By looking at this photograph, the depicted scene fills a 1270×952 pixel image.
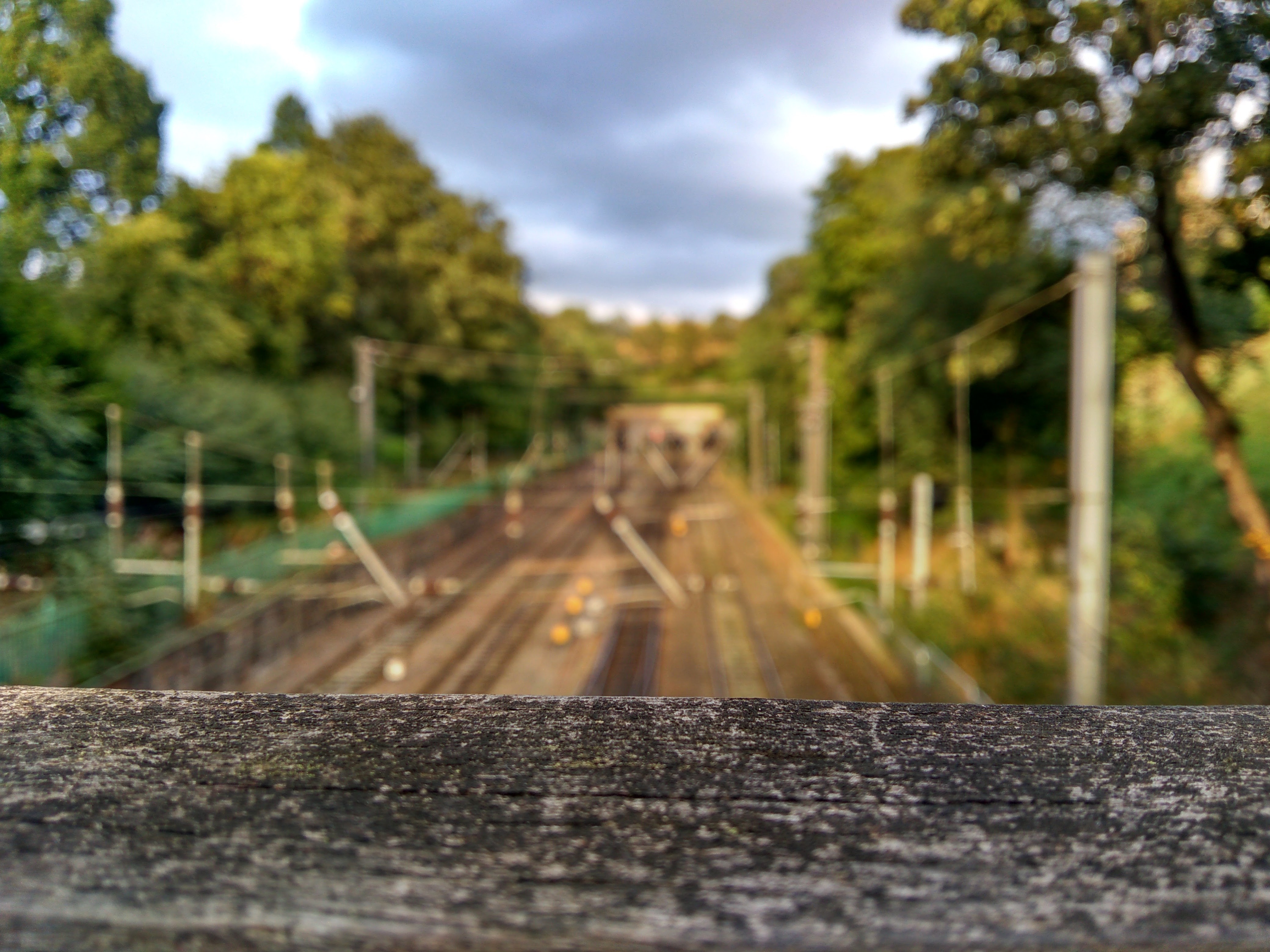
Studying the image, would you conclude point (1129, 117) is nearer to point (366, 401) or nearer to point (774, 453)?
point (366, 401)

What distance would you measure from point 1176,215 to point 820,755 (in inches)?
172

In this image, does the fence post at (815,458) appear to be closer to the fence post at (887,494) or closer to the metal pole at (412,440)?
the fence post at (887,494)

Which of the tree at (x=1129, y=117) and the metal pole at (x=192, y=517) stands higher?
the tree at (x=1129, y=117)

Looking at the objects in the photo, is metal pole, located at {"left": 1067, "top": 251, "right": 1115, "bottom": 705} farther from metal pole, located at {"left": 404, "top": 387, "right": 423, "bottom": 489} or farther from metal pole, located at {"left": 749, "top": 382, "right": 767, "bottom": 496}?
metal pole, located at {"left": 749, "top": 382, "right": 767, "bottom": 496}

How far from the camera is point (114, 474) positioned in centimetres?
386

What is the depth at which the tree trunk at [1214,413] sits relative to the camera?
427 centimetres

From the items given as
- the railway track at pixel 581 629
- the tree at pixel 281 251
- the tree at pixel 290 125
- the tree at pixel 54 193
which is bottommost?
the railway track at pixel 581 629

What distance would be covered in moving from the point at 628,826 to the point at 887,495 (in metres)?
11.3

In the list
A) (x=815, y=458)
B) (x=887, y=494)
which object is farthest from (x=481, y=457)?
(x=887, y=494)

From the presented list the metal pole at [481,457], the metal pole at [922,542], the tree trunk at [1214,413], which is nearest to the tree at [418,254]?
the metal pole at [481,457]

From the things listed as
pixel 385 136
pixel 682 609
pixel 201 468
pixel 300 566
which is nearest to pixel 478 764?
pixel 201 468

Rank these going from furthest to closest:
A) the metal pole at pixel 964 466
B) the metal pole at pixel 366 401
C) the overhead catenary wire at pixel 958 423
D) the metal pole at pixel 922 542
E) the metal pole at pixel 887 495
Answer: the metal pole at pixel 366 401, the metal pole at pixel 887 495, the metal pole at pixel 922 542, the metal pole at pixel 964 466, the overhead catenary wire at pixel 958 423

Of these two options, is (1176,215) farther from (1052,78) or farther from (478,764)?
(478,764)

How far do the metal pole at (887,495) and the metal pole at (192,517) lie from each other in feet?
26.5
